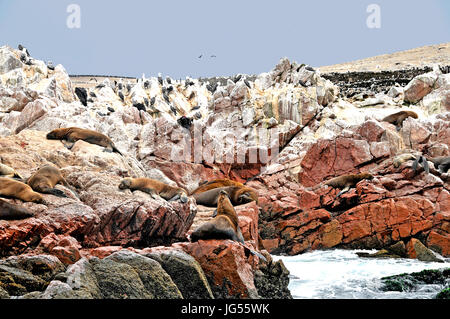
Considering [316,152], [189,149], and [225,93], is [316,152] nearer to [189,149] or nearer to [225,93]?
[189,149]

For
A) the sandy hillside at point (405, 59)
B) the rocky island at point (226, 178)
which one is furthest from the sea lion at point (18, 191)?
the sandy hillside at point (405, 59)

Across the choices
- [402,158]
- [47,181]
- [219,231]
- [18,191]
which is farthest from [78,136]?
[402,158]

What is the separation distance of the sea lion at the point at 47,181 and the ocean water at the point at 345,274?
5063 mm

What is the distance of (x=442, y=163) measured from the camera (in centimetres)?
1603

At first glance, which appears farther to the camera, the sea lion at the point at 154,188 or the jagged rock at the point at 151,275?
the sea lion at the point at 154,188

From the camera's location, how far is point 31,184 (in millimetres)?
8055

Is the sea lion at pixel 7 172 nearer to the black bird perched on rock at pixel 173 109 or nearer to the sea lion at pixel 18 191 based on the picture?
the sea lion at pixel 18 191

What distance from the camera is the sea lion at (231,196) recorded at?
492 inches

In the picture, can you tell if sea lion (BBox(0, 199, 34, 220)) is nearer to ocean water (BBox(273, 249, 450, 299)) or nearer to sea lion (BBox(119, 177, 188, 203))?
sea lion (BBox(119, 177, 188, 203))

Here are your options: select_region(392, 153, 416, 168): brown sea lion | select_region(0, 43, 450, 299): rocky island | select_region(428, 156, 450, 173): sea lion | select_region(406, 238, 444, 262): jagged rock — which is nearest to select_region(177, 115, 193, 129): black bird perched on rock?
select_region(0, 43, 450, 299): rocky island

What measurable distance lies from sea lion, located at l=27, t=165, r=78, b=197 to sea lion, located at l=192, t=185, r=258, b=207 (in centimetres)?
474

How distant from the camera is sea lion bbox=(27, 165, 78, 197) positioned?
7.86 meters

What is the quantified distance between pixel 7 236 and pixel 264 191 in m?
12.5
